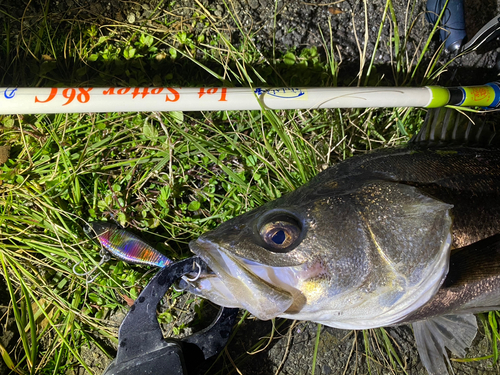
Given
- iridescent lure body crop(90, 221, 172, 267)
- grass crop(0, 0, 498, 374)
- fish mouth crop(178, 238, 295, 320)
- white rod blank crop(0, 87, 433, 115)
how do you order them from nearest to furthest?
fish mouth crop(178, 238, 295, 320), white rod blank crop(0, 87, 433, 115), iridescent lure body crop(90, 221, 172, 267), grass crop(0, 0, 498, 374)

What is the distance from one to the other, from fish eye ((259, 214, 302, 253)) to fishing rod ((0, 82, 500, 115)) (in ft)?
→ 2.43

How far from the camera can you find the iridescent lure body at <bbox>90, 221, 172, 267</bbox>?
1972 mm

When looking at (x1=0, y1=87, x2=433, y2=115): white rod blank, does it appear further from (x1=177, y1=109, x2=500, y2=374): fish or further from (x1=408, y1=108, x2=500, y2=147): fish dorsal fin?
(x1=177, y1=109, x2=500, y2=374): fish

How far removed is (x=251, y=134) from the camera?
7.36 feet

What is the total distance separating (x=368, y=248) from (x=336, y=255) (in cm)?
14

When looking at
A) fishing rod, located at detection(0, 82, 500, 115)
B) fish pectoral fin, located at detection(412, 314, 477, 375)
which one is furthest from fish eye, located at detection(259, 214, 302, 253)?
fish pectoral fin, located at detection(412, 314, 477, 375)

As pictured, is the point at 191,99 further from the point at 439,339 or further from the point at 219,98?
the point at 439,339

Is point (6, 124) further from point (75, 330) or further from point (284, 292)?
point (284, 292)

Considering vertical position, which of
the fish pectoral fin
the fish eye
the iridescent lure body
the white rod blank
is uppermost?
the white rod blank

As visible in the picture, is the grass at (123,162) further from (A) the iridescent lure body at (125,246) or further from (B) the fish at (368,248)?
(B) the fish at (368,248)

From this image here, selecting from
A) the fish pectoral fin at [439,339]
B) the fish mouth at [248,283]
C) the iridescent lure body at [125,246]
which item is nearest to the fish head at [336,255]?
the fish mouth at [248,283]

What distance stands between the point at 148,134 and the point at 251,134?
64 centimetres

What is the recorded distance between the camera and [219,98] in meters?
1.88

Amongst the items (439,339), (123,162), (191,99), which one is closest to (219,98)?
(191,99)
